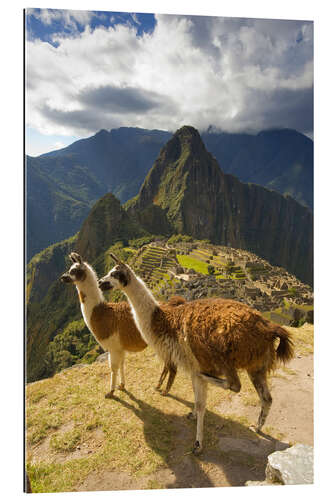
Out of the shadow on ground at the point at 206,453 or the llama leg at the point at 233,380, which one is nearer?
the llama leg at the point at 233,380

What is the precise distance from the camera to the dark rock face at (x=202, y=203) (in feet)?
275

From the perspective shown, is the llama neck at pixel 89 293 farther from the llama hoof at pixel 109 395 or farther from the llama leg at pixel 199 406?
the llama leg at pixel 199 406

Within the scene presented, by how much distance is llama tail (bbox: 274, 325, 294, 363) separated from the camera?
7.52 feet

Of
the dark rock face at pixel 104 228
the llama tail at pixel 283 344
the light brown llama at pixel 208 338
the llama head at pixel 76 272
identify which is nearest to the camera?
the light brown llama at pixel 208 338

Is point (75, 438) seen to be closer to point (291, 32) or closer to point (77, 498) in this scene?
point (77, 498)

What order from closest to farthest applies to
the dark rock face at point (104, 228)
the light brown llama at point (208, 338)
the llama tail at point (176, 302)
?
the light brown llama at point (208, 338)
the llama tail at point (176, 302)
the dark rock face at point (104, 228)

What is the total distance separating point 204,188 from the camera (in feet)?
320

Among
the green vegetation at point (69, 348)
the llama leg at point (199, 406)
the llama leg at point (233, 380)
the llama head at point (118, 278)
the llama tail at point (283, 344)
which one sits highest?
the llama head at point (118, 278)

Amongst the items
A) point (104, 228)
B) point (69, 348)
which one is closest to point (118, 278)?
point (69, 348)

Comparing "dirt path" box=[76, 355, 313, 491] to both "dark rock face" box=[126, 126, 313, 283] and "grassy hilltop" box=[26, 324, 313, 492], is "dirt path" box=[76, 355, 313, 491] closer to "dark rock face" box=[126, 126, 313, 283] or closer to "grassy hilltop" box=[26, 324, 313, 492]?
"grassy hilltop" box=[26, 324, 313, 492]

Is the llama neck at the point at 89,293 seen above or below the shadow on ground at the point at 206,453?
above

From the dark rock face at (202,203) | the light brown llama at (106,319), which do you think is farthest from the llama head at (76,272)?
the dark rock face at (202,203)

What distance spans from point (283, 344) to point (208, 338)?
656 mm

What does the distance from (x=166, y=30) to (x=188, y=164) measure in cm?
9620
